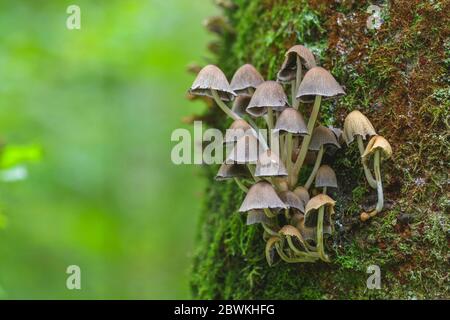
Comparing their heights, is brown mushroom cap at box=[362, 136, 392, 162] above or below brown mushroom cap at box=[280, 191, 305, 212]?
above

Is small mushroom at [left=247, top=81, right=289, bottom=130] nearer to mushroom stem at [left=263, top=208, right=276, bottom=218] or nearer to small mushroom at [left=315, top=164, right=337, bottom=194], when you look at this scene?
small mushroom at [left=315, top=164, right=337, bottom=194]

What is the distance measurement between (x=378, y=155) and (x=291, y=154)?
418mm

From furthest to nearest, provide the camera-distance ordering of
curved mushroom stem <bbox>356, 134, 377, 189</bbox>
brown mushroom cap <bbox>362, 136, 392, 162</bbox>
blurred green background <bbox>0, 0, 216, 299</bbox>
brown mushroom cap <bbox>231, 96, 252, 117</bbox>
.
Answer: blurred green background <bbox>0, 0, 216, 299</bbox>
brown mushroom cap <bbox>231, 96, 252, 117</bbox>
curved mushroom stem <bbox>356, 134, 377, 189</bbox>
brown mushroom cap <bbox>362, 136, 392, 162</bbox>

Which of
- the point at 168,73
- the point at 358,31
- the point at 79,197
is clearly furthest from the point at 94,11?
the point at 358,31

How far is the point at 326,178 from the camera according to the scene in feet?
7.45

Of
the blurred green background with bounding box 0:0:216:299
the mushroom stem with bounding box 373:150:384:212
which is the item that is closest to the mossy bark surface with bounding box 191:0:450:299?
the mushroom stem with bounding box 373:150:384:212

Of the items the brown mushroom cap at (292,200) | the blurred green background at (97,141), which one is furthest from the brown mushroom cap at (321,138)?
the blurred green background at (97,141)

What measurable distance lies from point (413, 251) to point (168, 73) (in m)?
7.46

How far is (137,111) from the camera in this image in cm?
1017

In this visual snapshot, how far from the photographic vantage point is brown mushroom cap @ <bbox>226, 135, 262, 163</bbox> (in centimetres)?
220

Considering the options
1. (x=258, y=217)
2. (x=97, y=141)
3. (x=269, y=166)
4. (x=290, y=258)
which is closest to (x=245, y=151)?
(x=269, y=166)

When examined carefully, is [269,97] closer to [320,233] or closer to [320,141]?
[320,141]

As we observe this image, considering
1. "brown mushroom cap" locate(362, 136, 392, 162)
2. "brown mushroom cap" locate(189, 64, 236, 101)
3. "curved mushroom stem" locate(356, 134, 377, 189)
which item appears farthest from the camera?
"brown mushroom cap" locate(189, 64, 236, 101)

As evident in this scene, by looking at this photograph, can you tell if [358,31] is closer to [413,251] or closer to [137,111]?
[413,251]
